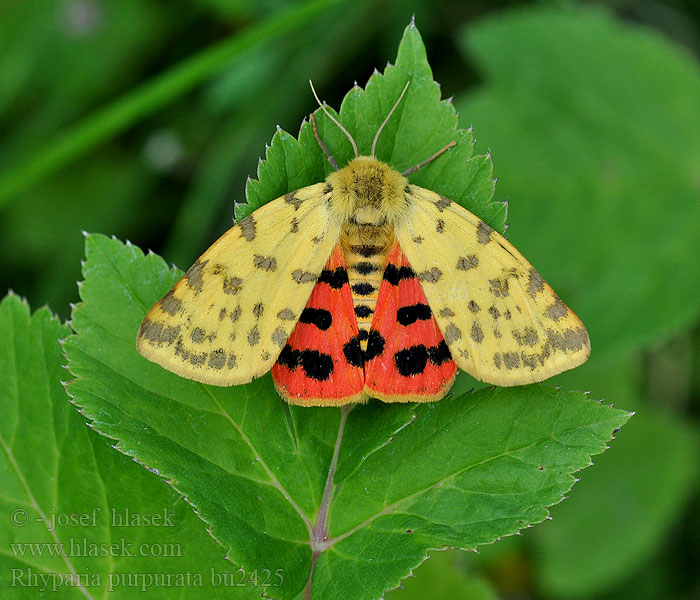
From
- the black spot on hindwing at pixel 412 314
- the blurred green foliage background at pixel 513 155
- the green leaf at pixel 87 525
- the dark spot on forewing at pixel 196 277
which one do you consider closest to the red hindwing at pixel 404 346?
the black spot on hindwing at pixel 412 314

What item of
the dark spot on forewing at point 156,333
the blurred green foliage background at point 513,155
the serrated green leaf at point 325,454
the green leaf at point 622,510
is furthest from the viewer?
the green leaf at point 622,510

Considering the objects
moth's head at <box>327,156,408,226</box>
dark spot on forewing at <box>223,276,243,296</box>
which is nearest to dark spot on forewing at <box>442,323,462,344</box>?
moth's head at <box>327,156,408,226</box>

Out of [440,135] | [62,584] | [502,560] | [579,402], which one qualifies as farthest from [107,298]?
[502,560]

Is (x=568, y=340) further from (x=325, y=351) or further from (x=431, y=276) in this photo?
(x=325, y=351)

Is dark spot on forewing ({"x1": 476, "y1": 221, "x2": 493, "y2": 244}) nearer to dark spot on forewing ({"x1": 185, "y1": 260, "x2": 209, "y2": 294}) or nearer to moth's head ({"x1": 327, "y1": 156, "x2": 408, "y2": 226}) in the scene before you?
moth's head ({"x1": 327, "y1": 156, "x2": 408, "y2": 226})

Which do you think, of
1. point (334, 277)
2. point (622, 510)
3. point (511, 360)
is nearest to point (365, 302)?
point (334, 277)

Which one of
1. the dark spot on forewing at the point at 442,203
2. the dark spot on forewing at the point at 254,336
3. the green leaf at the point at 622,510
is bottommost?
the green leaf at the point at 622,510

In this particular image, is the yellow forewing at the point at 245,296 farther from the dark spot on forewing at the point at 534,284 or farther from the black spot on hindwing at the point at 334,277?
the dark spot on forewing at the point at 534,284

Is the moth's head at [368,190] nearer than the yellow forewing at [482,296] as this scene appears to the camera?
No
